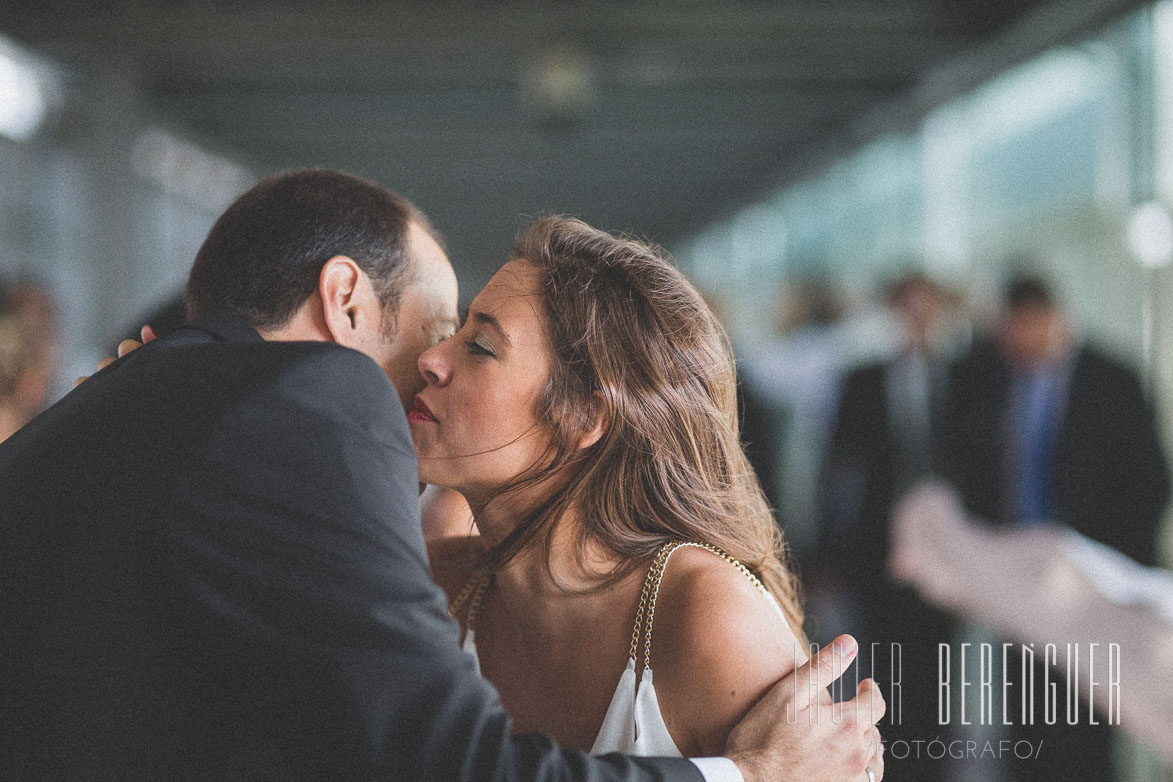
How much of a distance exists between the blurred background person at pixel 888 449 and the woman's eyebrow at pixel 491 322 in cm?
300

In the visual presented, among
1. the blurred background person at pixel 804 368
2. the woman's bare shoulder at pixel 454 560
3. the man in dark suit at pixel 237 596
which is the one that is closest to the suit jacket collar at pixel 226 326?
the man in dark suit at pixel 237 596

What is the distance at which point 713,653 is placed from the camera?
1.32 meters

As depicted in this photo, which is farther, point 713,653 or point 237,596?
point 713,653

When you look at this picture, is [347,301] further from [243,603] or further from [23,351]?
[23,351]

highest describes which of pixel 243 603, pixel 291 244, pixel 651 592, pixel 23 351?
pixel 291 244

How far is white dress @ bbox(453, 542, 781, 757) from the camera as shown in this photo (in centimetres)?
137

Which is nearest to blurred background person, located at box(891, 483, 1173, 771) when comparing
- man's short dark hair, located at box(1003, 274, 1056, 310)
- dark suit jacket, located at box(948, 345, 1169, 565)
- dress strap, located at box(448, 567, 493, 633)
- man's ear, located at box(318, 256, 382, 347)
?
dark suit jacket, located at box(948, 345, 1169, 565)

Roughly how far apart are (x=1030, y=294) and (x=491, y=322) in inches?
114

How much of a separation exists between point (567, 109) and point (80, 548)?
567 cm

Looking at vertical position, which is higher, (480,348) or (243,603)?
(480,348)

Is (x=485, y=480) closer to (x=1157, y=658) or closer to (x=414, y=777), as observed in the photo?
(x=414, y=777)

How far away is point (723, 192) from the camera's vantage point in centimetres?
1369

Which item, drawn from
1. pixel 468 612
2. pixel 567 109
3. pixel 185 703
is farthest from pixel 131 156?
pixel 185 703

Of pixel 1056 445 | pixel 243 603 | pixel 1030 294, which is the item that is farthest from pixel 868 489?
pixel 243 603
